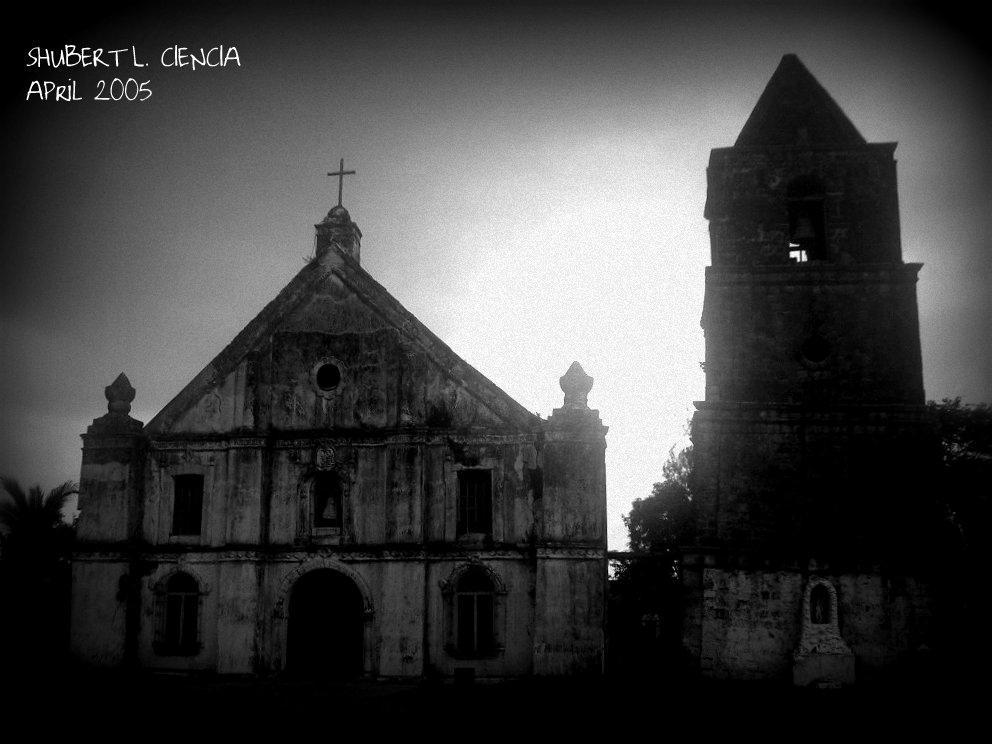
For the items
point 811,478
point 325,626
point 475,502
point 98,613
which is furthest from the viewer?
point 98,613

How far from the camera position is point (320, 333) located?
21.5 metres

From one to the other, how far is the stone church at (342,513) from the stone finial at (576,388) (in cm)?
5

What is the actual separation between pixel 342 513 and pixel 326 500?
53cm

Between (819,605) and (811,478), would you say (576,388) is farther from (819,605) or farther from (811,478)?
(819,605)

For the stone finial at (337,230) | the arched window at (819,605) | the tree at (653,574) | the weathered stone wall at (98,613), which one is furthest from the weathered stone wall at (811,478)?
the tree at (653,574)

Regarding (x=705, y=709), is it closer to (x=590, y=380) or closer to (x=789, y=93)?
(x=590, y=380)

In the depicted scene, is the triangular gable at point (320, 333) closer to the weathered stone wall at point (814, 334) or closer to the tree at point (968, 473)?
the weathered stone wall at point (814, 334)

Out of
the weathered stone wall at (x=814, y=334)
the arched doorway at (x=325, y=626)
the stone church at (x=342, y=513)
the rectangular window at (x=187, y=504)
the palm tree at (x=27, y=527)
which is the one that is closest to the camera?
the stone church at (x=342, y=513)

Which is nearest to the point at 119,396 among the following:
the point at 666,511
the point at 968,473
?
the point at 968,473

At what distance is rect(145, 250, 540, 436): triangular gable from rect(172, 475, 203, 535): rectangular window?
3.82ft

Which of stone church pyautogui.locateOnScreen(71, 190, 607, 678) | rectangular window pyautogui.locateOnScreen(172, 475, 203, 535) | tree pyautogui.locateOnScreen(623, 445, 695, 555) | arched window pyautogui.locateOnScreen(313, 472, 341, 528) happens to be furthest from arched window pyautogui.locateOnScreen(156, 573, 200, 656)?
tree pyautogui.locateOnScreen(623, 445, 695, 555)

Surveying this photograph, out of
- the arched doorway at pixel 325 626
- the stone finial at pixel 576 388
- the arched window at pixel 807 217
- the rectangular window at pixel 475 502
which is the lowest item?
the arched doorway at pixel 325 626

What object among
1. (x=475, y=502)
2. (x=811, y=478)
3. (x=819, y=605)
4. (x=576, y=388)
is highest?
(x=576, y=388)

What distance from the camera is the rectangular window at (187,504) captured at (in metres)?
21.1
